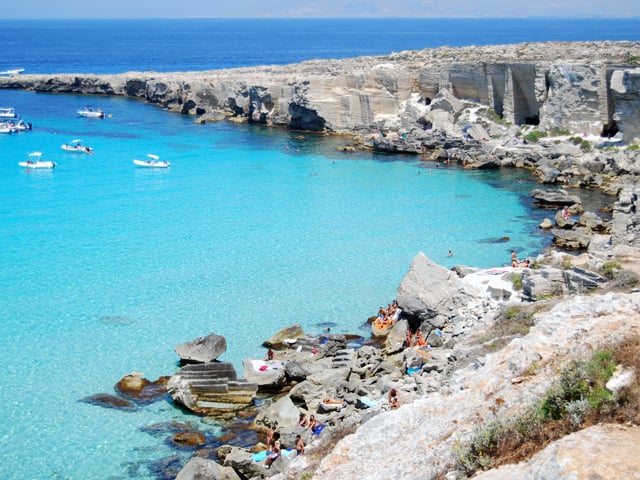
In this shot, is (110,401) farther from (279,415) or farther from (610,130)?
(610,130)

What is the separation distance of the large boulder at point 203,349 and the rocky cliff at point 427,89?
2783cm

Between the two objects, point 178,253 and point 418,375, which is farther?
point 178,253

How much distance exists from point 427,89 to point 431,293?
110ft

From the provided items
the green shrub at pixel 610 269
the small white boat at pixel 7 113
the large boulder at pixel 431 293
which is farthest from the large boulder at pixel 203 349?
the small white boat at pixel 7 113

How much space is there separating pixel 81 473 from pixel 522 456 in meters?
10.7

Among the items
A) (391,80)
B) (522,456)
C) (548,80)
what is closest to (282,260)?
(522,456)

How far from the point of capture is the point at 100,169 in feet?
146

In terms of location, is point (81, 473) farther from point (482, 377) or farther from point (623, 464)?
point (623, 464)

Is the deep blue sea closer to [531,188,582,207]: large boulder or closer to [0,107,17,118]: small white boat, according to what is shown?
[531,188,582,207]: large boulder

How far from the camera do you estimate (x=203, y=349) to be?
66.6ft

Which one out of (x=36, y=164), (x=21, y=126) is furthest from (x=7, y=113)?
(x=36, y=164)

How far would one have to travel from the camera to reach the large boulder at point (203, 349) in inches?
795

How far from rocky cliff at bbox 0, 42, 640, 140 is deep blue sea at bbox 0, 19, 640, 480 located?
3.44m

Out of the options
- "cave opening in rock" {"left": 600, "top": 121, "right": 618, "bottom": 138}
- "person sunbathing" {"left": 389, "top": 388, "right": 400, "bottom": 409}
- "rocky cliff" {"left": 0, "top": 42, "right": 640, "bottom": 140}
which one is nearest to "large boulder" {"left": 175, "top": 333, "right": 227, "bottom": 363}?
"person sunbathing" {"left": 389, "top": 388, "right": 400, "bottom": 409}
